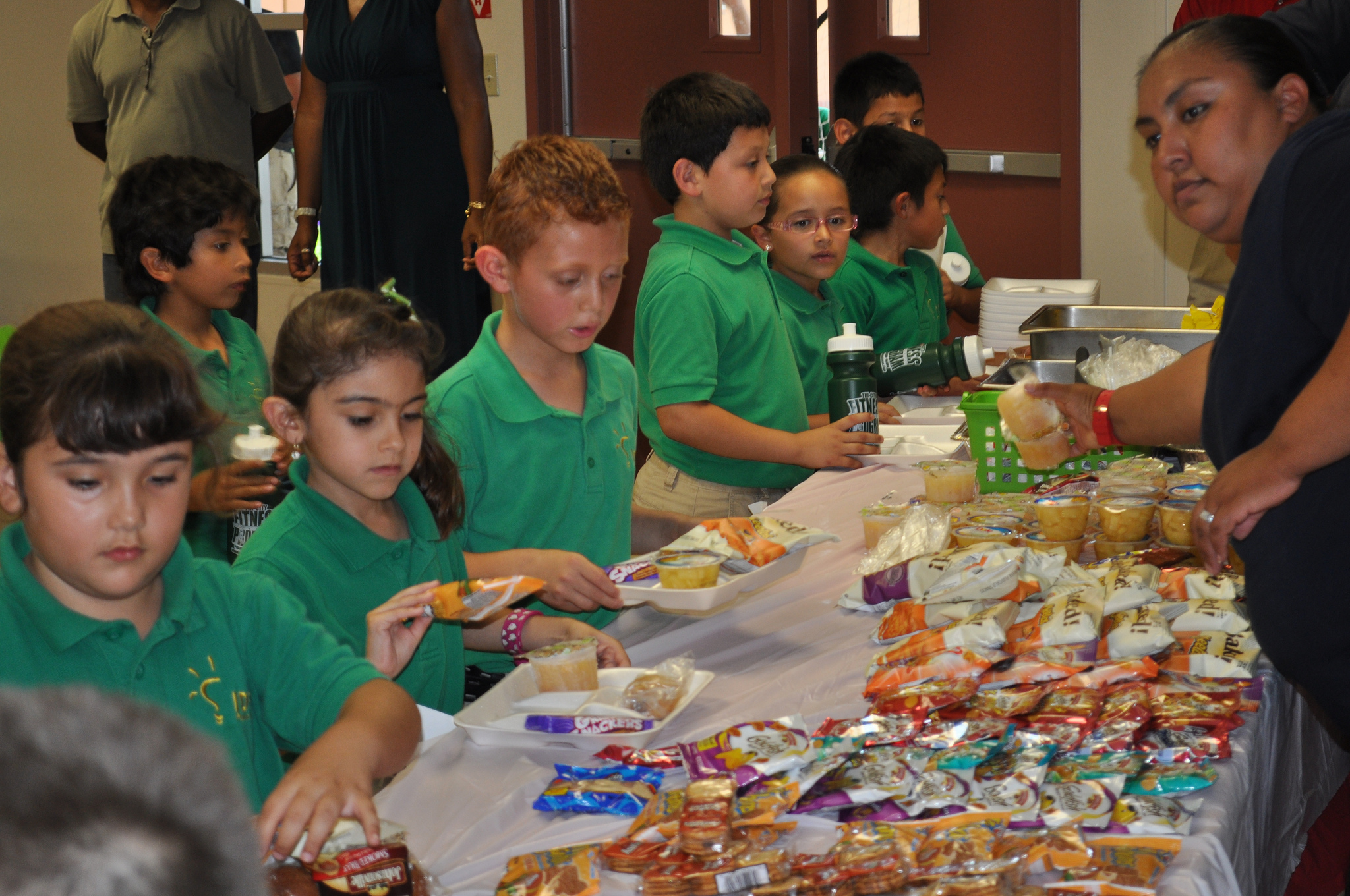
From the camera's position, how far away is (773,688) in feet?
4.98

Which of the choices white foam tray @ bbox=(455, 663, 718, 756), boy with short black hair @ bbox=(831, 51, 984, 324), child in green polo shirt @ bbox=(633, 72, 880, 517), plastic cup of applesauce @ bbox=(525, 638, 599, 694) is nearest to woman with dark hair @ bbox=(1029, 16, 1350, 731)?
white foam tray @ bbox=(455, 663, 718, 756)

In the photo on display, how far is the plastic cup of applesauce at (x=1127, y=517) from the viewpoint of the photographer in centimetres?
191

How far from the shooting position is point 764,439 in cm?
270

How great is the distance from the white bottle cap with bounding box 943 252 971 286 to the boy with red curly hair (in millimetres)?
2775

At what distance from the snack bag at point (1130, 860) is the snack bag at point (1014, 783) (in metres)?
0.07

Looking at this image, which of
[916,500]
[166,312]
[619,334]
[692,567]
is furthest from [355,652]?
[619,334]

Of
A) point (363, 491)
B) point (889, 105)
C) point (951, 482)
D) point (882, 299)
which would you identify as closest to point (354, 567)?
point (363, 491)

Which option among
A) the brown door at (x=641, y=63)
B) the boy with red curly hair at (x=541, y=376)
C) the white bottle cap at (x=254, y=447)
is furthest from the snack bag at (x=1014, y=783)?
the brown door at (x=641, y=63)

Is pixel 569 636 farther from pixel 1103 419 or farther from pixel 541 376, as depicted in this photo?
pixel 1103 419

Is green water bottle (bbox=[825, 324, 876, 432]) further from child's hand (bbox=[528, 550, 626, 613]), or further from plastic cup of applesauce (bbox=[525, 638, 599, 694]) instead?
plastic cup of applesauce (bbox=[525, 638, 599, 694])

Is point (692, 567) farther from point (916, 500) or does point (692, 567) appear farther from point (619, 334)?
point (619, 334)

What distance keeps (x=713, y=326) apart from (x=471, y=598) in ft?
4.83

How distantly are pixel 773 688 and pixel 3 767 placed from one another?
1275 mm

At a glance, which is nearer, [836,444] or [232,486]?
[232,486]
